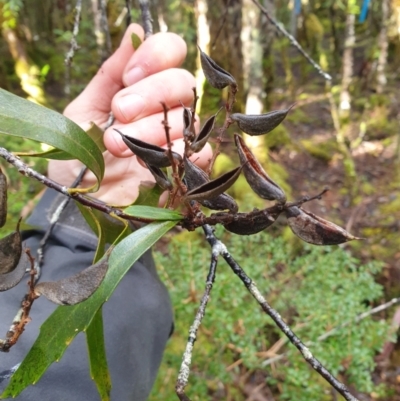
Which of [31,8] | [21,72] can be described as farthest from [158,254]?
[31,8]

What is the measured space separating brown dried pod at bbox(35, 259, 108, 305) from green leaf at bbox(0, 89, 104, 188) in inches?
9.1

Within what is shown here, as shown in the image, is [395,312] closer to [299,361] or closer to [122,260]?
[299,361]

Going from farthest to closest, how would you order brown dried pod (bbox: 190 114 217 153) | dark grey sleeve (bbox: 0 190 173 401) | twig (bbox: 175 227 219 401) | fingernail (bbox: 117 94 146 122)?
fingernail (bbox: 117 94 146 122)
dark grey sleeve (bbox: 0 190 173 401)
brown dried pod (bbox: 190 114 217 153)
twig (bbox: 175 227 219 401)

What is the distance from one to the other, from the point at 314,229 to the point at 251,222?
0.09 meters

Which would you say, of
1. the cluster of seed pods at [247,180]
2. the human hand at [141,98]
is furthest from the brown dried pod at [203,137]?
the human hand at [141,98]

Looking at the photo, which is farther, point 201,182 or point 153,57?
point 153,57

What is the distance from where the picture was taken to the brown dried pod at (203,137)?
2.08 ft

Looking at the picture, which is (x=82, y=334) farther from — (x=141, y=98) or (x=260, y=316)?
(x=260, y=316)

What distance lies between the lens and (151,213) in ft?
2.10

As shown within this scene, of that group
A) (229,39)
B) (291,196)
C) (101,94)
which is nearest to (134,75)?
(101,94)

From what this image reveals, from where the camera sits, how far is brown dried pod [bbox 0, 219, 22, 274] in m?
0.57

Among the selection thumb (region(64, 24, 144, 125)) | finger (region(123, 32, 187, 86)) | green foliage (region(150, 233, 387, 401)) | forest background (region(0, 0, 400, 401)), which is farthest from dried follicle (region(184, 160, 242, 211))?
green foliage (region(150, 233, 387, 401))

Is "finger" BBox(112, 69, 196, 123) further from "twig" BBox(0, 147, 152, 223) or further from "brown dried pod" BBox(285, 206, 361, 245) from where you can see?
"brown dried pod" BBox(285, 206, 361, 245)

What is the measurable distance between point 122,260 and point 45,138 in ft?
0.76
